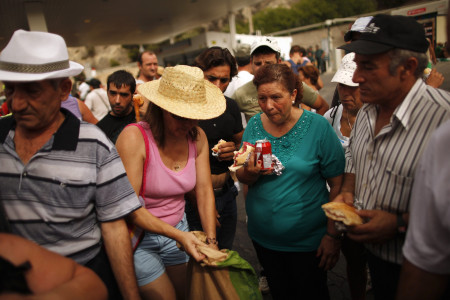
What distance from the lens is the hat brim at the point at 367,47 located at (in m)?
1.74

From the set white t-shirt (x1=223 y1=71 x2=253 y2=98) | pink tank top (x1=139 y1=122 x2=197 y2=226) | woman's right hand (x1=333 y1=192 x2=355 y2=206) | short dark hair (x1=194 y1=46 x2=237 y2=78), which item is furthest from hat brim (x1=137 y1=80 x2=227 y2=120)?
white t-shirt (x1=223 y1=71 x2=253 y2=98)

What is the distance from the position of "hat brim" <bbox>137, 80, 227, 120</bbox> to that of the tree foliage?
226ft

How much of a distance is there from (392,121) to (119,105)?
3277 mm

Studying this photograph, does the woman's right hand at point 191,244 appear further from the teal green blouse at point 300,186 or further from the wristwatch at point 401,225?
the wristwatch at point 401,225

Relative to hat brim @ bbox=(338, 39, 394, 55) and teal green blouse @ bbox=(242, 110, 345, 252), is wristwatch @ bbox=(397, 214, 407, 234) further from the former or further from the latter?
hat brim @ bbox=(338, 39, 394, 55)

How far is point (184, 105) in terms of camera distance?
2.15 metres

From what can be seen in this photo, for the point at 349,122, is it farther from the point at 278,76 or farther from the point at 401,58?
the point at 401,58

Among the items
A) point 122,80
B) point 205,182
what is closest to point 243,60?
point 122,80

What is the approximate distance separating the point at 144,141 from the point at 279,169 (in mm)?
1001

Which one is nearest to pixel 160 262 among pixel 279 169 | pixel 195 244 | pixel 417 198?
pixel 195 244

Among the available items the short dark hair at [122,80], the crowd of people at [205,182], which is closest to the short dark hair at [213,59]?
the crowd of people at [205,182]

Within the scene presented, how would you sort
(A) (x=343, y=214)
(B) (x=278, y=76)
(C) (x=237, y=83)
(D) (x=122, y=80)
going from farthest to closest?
(C) (x=237, y=83) < (D) (x=122, y=80) < (B) (x=278, y=76) < (A) (x=343, y=214)

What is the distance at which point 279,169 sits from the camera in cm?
234

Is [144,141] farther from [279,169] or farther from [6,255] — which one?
[6,255]
